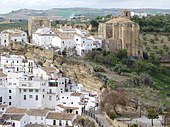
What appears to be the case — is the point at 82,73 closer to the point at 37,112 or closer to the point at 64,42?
the point at 64,42

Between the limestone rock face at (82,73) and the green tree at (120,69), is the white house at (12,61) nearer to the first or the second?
the limestone rock face at (82,73)

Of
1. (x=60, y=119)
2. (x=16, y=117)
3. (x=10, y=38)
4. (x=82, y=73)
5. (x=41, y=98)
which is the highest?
(x=10, y=38)

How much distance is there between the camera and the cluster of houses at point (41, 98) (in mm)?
32062

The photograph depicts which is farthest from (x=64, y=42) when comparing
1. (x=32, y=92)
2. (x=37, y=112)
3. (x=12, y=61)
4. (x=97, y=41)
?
(x=37, y=112)

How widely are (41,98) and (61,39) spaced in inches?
Result: 360

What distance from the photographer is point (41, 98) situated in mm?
35750

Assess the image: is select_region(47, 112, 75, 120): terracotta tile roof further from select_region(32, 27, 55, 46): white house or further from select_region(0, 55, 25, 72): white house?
select_region(32, 27, 55, 46): white house

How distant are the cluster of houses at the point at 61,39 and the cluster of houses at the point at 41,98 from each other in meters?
5.05

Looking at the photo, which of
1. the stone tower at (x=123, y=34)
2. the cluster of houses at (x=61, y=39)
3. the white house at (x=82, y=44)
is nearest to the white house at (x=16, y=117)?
the cluster of houses at (x=61, y=39)

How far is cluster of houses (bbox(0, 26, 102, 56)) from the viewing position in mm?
43812

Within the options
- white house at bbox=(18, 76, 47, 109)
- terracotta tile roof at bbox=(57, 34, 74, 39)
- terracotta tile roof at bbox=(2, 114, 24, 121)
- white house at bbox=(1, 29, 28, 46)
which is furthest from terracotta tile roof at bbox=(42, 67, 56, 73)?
white house at bbox=(1, 29, 28, 46)

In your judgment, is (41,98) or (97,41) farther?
(97,41)

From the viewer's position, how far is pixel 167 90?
4309 cm

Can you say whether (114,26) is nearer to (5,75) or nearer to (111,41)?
(111,41)
